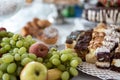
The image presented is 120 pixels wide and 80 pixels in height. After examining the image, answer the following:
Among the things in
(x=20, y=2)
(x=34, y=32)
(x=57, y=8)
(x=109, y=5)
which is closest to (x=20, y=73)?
(x=20, y=2)

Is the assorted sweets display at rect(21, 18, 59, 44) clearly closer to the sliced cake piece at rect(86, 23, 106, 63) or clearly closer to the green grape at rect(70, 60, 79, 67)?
the sliced cake piece at rect(86, 23, 106, 63)

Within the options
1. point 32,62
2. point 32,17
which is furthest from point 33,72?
point 32,17

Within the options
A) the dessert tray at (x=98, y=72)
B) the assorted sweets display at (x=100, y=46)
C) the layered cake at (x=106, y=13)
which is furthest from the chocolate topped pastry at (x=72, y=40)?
the layered cake at (x=106, y=13)

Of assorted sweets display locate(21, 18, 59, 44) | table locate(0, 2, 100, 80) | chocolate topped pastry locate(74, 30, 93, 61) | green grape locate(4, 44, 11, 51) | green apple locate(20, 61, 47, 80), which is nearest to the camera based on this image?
green apple locate(20, 61, 47, 80)

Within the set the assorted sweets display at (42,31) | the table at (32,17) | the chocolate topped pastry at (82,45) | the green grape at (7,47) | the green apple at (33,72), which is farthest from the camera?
the table at (32,17)

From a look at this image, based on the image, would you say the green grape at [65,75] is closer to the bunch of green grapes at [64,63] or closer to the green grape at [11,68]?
the bunch of green grapes at [64,63]

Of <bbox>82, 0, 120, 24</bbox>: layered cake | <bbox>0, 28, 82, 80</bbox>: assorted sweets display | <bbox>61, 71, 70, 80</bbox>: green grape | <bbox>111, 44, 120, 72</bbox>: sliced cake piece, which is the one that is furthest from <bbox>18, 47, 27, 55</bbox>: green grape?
<bbox>82, 0, 120, 24</bbox>: layered cake

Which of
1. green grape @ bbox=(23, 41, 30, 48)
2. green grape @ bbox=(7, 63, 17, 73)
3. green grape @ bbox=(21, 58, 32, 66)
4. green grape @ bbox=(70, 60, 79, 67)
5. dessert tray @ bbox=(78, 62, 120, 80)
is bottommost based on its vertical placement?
dessert tray @ bbox=(78, 62, 120, 80)
